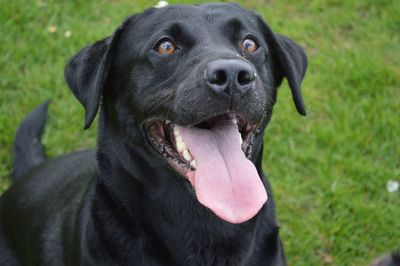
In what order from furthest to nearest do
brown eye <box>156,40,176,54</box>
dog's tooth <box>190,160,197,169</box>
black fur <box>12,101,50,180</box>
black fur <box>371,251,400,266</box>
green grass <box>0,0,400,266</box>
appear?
green grass <box>0,0,400,266</box> → black fur <box>12,101,50,180</box> → black fur <box>371,251,400,266</box> → brown eye <box>156,40,176,54</box> → dog's tooth <box>190,160,197,169</box>

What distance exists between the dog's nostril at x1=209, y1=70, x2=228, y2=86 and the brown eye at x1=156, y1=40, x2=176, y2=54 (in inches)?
15.0

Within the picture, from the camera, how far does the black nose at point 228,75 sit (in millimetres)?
2164

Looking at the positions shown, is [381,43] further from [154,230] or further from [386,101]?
[154,230]

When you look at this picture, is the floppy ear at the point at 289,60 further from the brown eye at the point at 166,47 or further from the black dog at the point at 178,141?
the brown eye at the point at 166,47

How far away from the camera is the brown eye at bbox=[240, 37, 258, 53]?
262 cm

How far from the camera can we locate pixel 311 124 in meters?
4.60

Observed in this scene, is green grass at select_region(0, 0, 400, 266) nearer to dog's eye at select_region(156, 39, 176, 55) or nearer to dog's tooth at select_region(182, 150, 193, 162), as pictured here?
dog's tooth at select_region(182, 150, 193, 162)

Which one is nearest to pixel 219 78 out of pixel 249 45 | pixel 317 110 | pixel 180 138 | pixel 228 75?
pixel 228 75

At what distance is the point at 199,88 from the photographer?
2248 mm

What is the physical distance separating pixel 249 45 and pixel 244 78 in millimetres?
460

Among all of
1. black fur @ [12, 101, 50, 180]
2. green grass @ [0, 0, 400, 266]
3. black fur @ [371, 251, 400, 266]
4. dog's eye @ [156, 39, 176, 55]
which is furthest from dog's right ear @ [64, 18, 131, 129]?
black fur @ [371, 251, 400, 266]

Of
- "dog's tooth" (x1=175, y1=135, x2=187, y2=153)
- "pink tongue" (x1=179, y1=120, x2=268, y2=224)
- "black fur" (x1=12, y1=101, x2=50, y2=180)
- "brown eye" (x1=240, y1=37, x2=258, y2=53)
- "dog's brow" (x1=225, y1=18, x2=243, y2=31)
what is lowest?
"black fur" (x1=12, y1=101, x2=50, y2=180)

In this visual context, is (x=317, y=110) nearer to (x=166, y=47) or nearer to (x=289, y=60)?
(x=289, y=60)

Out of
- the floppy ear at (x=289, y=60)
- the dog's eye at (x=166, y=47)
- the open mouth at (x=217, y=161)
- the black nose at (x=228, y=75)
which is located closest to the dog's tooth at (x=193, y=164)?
the open mouth at (x=217, y=161)
